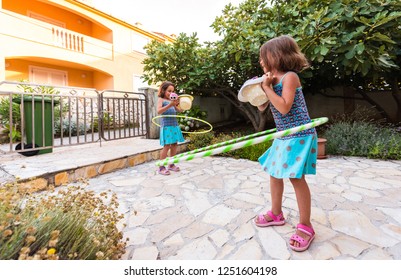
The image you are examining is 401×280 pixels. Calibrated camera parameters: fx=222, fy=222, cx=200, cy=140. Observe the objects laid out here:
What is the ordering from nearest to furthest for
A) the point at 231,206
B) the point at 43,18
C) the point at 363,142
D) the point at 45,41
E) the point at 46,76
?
the point at 231,206 → the point at 363,142 → the point at 45,41 → the point at 46,76 → the point at 43,18

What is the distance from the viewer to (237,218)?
199 centimetres

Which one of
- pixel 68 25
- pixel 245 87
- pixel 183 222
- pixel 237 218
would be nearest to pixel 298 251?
pixel 237 218

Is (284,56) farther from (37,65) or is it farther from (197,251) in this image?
(37,65)

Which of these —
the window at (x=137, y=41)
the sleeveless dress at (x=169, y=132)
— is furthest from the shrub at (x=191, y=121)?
the window at (x=137, y=41)

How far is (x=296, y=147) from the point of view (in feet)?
4.91

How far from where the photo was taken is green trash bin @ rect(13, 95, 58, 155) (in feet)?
12.2

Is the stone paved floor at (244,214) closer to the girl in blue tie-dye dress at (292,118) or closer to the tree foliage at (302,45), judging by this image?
the girl in blue tie-dye dress at (292,118)

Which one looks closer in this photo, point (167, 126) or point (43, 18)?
point (167, 126)

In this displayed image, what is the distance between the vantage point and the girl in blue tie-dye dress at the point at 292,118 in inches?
56.1

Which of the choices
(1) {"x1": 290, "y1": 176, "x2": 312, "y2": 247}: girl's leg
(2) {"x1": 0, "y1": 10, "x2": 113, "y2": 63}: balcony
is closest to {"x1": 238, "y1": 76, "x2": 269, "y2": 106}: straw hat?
(1) {"x1": 290, "y1": 176, "x2": 312, "y2": 247}: girl's leg

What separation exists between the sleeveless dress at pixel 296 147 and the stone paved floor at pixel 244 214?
1.77 ft

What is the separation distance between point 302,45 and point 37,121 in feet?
15.5

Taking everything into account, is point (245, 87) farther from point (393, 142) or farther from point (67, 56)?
point (67, 56)

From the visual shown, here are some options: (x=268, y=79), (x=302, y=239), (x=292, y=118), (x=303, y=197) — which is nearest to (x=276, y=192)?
(x=303, y=197)
